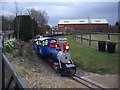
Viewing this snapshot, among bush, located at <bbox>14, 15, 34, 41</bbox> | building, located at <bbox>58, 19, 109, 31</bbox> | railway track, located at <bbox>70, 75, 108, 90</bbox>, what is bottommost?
building, located at <bbox>58, 19, 109, 31</bbox>

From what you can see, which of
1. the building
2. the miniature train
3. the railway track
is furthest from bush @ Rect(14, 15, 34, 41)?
the building

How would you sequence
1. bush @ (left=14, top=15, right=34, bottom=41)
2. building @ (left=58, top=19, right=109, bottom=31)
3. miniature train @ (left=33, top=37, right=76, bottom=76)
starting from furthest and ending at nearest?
building @ (left=58, top=19, right=109, bottom=31) → bush @ (left=14, top=15, right=34, bottom=41) → miniature train @ (left=33, top=37, right=76, bottom=76)

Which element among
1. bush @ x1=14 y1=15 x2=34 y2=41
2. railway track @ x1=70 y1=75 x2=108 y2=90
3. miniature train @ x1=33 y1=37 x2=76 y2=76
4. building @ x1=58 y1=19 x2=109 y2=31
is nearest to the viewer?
railway track @ x1=70 y1=75 x2=108 y2=90

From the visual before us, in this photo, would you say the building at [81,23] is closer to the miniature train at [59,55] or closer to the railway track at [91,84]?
the miniature train at [59,55]

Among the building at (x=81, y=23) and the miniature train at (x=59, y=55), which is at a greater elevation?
the miniature train at (x=59, y=55)

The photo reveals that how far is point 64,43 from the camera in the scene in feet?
49.6

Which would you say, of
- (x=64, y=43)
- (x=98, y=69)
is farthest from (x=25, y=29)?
(x=98, y=69)

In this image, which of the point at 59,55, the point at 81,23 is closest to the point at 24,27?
the point at 59,55

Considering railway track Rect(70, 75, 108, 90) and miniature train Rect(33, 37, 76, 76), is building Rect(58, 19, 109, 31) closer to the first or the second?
miniature train Rect(33, 37, 76, 76)

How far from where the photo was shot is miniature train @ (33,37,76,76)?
13.8m

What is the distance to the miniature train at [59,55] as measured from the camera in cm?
1380

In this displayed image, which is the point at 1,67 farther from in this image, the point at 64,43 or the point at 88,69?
the point at 64,43

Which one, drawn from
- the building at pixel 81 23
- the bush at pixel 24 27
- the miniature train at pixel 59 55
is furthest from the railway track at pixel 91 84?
the building at pixel 81 23

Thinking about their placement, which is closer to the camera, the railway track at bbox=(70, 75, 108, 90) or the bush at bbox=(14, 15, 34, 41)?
the railway track at bbox=(70, 75, 108, 90)
